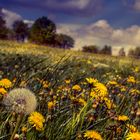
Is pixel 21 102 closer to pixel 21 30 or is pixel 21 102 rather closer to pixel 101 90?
pixel 101 90

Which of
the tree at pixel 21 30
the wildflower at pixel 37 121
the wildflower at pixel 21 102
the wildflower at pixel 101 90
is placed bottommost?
the tree at pixel 21 30

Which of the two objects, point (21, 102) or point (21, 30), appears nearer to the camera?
point (21, 102)

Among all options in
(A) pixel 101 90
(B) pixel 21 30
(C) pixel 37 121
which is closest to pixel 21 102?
(C) pixel 37 121

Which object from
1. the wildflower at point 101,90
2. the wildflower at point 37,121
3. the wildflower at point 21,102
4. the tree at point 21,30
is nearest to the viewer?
the wildflower at point 21,102

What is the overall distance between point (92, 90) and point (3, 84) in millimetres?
800

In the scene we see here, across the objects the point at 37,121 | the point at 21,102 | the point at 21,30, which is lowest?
the point at 21,30

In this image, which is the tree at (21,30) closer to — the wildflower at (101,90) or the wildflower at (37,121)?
the wildflower at (101,90)

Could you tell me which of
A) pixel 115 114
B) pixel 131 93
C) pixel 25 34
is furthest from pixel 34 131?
pixel 25 34

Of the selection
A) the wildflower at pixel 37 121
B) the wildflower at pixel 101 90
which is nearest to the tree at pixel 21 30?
the wildflower at pixel 101 90

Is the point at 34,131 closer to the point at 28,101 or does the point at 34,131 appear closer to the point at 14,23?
the point at 28,101

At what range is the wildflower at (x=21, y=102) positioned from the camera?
7.86 feet

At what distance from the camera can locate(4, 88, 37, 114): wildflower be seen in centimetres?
240

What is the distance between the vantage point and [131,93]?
6.17m

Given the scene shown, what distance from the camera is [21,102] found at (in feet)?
8.21
